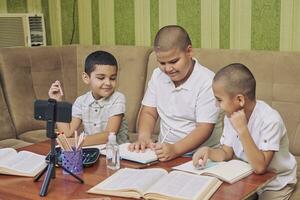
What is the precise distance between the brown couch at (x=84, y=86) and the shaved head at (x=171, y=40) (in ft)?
1.98

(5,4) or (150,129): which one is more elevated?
(5,4)

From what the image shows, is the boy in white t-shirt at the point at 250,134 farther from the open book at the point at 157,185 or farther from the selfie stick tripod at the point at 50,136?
the selfie stick tripod at the point at 50,136

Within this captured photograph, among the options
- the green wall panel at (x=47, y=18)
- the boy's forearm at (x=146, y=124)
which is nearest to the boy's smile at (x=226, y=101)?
the boy's forearm at (x=146, y=124)

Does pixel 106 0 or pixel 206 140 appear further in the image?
pixel 106 0

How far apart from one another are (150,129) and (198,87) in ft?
1.05

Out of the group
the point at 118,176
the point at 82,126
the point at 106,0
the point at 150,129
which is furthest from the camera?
the point at 106,0

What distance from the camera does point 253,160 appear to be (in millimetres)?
1620

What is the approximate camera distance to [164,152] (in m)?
1.78

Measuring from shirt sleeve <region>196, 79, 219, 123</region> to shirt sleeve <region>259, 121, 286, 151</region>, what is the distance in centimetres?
37

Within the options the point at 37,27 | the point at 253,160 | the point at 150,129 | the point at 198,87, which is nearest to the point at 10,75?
the point at 37,27

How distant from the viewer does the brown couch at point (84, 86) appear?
8.10 ft

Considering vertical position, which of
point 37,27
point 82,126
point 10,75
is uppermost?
point 37,27

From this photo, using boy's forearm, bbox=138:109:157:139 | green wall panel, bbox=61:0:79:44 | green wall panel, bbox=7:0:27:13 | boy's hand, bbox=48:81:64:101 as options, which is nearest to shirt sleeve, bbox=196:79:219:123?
boy's forearm, bbox=138:109:157:139

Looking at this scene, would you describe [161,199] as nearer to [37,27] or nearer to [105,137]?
[105,137]
